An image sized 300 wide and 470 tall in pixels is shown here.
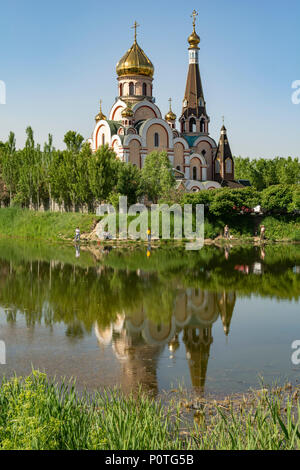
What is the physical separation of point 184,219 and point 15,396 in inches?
940

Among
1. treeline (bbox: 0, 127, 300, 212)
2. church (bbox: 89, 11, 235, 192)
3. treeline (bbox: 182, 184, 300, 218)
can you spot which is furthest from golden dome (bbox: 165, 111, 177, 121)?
treeline (bbox: 182, 184, 300, 218)

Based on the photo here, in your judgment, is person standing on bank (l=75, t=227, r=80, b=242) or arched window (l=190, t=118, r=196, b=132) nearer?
person standing on bank (l=75, t=227, r=80, b=242)

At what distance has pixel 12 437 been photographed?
4.21 metres

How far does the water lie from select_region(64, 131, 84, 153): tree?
637 inches

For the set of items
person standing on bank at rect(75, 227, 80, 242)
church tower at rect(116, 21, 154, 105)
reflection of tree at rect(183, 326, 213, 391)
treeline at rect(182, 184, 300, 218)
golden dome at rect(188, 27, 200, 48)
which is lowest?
reflection of tree at rect(183, 326, 213, 391)

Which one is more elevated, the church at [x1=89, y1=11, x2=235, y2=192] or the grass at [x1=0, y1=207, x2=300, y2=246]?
the church at [x1=89, y1=11, x2=235, y2=192]

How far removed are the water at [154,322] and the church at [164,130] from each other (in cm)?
2037

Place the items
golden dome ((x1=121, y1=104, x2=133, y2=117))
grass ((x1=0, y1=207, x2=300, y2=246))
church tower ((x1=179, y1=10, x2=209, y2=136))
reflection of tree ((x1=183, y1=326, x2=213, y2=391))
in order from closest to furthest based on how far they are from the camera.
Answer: reflection of tree ((x1=183, y1=326, x2=213, y2=391))
grass ((x1=0, y1=207, x2=300, y2=246))
golden dome ((x1=121, y1=104, x2=133, y2=117))
church tower ((x1=179, y1=10, x2=209, y2=136))

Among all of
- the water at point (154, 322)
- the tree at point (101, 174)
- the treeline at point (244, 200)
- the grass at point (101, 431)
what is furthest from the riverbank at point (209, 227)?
the grass at point (101, 431)

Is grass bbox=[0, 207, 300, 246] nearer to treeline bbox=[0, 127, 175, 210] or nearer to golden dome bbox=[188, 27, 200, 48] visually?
treeline bbox=[0, 127, 175, 210]

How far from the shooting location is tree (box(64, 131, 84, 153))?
33000 mm

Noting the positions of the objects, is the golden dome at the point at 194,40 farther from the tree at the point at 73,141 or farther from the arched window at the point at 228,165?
the tree at the point at 73,141

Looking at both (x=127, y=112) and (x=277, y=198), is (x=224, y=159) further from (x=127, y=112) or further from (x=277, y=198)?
(x=277, y=198)
